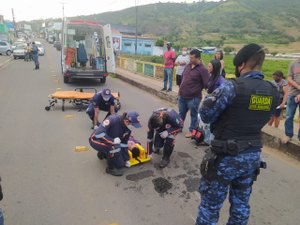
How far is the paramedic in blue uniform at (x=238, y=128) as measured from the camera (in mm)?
2146

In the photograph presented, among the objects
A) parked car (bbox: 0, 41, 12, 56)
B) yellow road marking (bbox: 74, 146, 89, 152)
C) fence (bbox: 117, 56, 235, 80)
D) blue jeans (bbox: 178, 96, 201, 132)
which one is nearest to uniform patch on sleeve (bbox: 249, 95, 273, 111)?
blue jeans (bbox: 178, 96, 201, 132)

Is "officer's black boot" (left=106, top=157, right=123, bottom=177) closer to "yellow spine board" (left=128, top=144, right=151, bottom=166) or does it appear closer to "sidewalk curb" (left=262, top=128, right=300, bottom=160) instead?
"yellow spine board" (left=128, top=144, right=151, bottom=166)

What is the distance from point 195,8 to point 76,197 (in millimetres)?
135625

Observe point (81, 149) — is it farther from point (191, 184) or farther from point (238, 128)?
point (238, 128)

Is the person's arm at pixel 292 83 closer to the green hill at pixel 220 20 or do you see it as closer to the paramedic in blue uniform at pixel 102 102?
the paramedic in blue uniform at pixel 102 102

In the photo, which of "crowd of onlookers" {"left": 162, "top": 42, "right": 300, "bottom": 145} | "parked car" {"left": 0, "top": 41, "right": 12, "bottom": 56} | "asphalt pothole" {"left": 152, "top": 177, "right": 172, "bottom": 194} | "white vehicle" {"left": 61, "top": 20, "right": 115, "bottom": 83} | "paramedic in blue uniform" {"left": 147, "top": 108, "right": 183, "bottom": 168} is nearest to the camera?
"asphalt pothole" {"left": 152, "top": 177, "right": 172, "bottom": 194}

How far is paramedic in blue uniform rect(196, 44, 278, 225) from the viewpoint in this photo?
7.04 ft

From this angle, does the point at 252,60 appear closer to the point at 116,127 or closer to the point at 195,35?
the point at 116,127

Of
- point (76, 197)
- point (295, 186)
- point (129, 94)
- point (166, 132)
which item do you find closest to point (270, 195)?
point (295, 186)

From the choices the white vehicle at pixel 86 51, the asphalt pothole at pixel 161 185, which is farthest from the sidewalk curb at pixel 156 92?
the asphalt pothole at pixel 161 185

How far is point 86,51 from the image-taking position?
13.5 meters

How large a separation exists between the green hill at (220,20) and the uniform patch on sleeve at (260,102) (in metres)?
76.2

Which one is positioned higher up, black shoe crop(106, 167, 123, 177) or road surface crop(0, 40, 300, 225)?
black shoe crop(106, 167, 123, 177)

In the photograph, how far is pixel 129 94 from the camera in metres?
10.7
